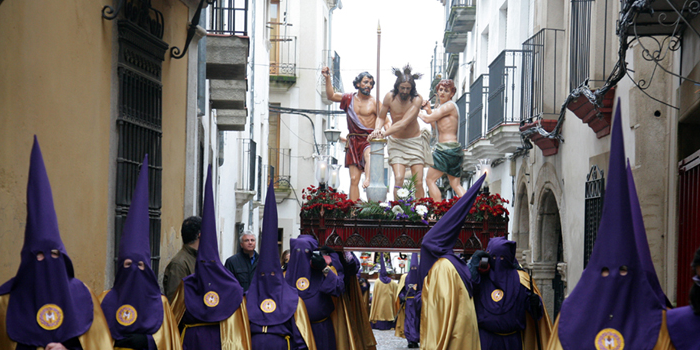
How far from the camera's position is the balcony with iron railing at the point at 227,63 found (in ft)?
39.0

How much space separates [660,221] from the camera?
27.9 ft

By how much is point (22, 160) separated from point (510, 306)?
4272 mm

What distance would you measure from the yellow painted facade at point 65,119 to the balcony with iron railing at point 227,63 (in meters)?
3.01

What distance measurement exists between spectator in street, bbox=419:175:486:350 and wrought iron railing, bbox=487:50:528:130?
7.27 metres

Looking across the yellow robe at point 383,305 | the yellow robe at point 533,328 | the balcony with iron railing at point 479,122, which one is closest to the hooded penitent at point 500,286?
the yellow robe at point 533,328

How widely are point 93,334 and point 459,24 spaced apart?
19.9 m

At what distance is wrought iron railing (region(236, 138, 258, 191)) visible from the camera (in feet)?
70.2

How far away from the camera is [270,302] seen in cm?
731

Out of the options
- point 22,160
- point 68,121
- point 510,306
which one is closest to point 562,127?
point 510,306

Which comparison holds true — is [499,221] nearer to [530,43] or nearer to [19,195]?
[530,43]

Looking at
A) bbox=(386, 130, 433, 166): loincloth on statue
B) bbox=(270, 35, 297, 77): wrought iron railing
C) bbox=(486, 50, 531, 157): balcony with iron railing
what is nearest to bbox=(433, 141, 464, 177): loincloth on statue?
bbox=(386, 130, 433, 166): loincloth on statue

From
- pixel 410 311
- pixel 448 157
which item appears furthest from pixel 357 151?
pixel 410 311

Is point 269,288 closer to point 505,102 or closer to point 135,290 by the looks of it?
point 135,290

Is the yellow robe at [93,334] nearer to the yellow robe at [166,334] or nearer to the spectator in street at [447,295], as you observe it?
the yellow robe at [166,334]
